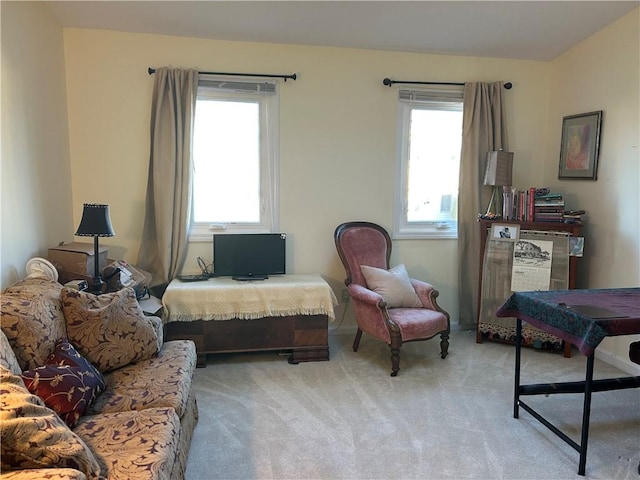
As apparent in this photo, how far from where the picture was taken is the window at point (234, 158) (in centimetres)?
380

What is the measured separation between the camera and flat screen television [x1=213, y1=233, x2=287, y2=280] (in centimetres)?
369

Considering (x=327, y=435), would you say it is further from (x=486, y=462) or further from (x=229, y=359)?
Result: (x=229, y=359)

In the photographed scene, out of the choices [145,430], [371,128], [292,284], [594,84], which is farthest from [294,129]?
[145,430]

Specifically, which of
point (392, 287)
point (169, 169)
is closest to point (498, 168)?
point (392, 287)

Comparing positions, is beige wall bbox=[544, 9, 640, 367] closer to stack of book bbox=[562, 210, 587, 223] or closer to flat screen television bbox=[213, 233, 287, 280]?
stack of book bbox=[562, 210, 587, 223]

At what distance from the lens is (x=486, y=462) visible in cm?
223

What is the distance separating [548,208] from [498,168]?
0.53m

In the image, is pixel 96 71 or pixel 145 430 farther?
pixel 96 71

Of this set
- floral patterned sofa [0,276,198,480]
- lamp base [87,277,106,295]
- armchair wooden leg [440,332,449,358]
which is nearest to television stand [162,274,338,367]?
lamp base [87,277,106,295]

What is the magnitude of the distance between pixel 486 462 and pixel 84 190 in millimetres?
3440

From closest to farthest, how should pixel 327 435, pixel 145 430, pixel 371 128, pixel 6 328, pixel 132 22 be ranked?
pixel 145 430, pixel 6 328, pixel 327 435, pixel 132 22, pixel 371 128

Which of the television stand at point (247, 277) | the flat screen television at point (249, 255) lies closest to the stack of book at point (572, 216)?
the flat screen television at point (249, 255)

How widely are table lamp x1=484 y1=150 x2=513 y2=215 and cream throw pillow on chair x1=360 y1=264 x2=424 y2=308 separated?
3.52ft

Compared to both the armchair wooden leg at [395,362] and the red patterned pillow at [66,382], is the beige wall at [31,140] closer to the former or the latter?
the red patterned pillow at [66,382]
